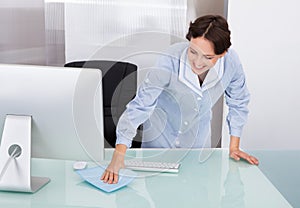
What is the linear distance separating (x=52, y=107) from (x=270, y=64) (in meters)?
1.73

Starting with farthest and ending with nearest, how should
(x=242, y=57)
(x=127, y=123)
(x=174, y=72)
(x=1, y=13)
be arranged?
(x=1, y=13) < (x=242, y=57) < (x=174, y=72) < (x=127, y=123)

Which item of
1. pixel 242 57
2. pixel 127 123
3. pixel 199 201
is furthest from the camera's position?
pixel 242 57

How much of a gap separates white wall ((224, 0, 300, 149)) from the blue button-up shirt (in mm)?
803

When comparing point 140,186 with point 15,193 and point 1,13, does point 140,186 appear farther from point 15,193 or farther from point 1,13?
point 1,13

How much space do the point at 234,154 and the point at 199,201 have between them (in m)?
0.42

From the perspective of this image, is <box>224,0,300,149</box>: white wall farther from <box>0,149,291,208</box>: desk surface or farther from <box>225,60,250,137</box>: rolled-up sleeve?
<box>0,149,291,208</box>: desk surface

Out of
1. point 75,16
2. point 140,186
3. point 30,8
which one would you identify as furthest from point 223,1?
point 140,186

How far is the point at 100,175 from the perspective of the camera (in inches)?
63.9

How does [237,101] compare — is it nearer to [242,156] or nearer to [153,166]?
[242,156]

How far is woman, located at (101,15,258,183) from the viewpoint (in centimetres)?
171

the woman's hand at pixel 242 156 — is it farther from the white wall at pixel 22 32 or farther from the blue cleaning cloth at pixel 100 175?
the white wall at pixel 22 32

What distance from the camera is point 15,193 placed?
152 cm

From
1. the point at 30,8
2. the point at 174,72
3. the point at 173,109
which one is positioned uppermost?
the point at 30,8

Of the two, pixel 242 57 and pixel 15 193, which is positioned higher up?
pixel 242 57
